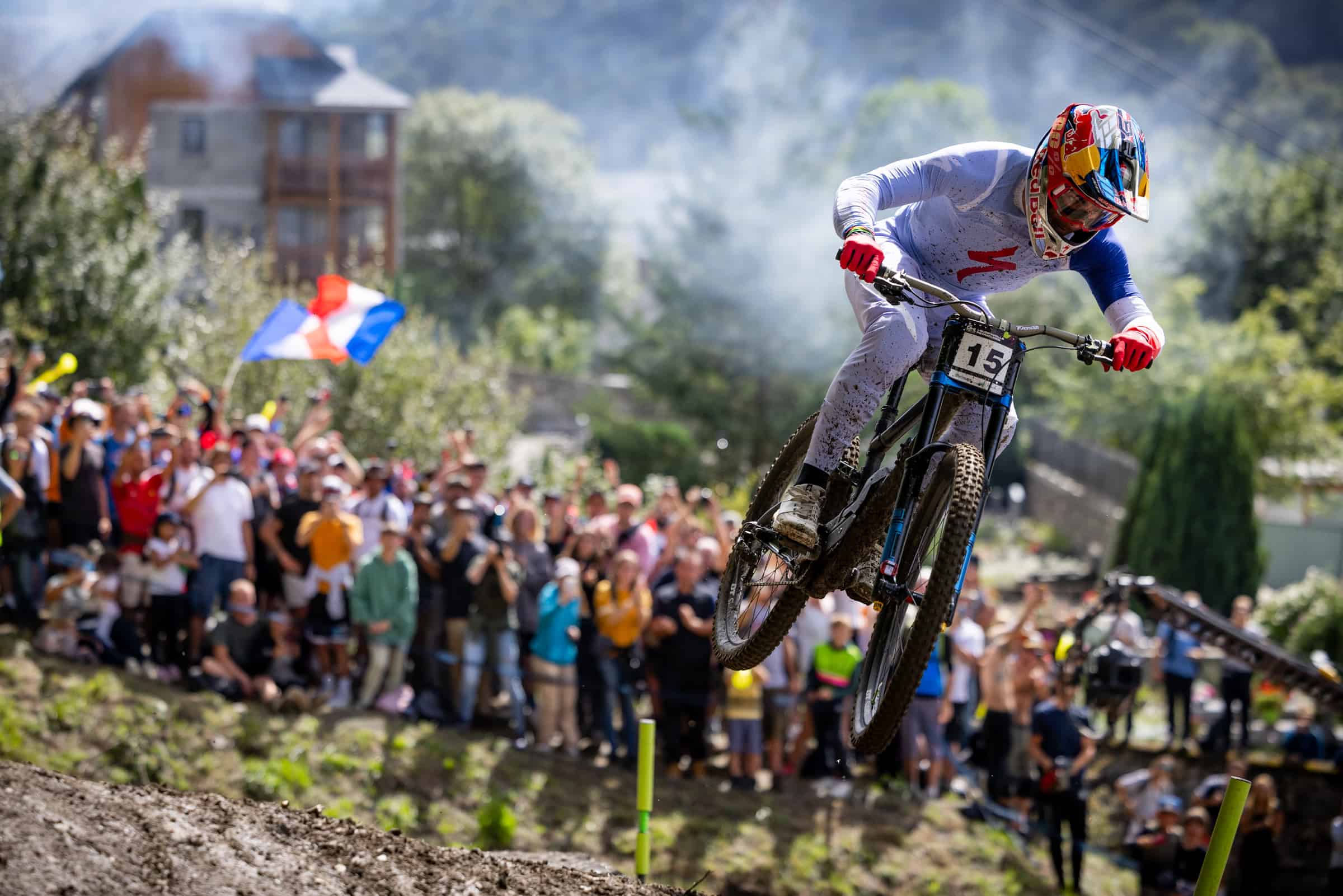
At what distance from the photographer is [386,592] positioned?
40.7 feet

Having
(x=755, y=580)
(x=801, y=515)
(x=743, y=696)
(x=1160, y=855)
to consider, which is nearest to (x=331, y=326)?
(x=743, y=696)

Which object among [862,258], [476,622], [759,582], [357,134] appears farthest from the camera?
[357,134]

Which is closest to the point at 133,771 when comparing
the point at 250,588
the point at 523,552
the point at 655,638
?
the point at 250,588

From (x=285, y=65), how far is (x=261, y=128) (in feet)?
8.55

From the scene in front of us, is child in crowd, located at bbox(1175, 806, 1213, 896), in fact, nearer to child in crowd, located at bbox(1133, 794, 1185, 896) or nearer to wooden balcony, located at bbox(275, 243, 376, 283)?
child in crowd, located at bbox(1133, 794, 1185, 896)

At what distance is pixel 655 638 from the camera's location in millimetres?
12609

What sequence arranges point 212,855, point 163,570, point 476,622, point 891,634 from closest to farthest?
point 891,634 → point 212,855 → point 163,570 → point 476,622

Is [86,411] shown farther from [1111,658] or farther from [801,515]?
[1111,658]

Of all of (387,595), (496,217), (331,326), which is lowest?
(387,595)

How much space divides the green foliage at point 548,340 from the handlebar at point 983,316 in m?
57.8

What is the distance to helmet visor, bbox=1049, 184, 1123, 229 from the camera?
5434 millimetres

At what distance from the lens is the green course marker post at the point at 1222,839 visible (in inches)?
235

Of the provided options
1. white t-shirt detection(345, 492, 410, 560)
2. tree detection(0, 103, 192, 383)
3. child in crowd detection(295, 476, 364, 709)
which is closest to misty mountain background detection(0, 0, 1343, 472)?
tree detection(0, 103, 192, 383)

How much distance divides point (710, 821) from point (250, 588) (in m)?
4.71
